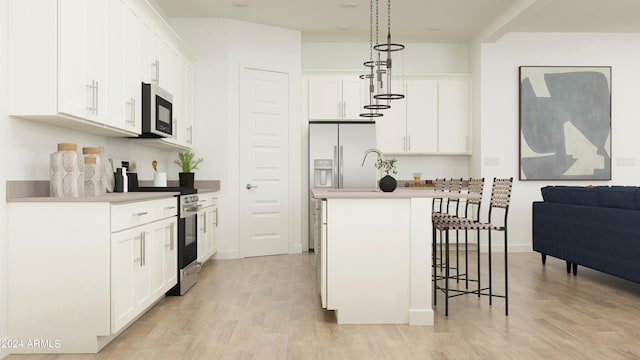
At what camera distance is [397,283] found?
3.90 metres

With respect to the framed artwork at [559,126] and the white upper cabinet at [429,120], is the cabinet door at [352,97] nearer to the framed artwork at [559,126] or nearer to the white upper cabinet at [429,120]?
the white upper cabinet at [429,120]

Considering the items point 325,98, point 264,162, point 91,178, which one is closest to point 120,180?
point 91,178

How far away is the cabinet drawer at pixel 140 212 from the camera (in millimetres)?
3287

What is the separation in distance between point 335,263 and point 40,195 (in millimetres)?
1991

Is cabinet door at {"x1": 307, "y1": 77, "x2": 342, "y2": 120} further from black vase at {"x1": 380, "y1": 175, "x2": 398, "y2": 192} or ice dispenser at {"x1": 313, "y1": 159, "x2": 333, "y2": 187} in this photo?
black vase at {"x1": 380, "y1": 175, "x2": 398, "y2": 192}

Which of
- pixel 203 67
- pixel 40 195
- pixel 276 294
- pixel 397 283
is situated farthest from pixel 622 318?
pixel 203 67

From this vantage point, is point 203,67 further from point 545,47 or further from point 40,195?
point 545,47

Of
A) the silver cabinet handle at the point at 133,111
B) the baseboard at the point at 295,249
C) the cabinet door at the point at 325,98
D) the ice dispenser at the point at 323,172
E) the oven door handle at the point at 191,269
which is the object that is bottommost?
the baseboard at the point at 295,249

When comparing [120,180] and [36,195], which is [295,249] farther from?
[36,195]

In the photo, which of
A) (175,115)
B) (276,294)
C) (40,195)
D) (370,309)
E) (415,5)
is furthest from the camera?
(415,5)

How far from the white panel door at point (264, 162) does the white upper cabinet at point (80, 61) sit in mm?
2305

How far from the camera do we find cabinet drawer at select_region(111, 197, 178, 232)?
10.8 feet

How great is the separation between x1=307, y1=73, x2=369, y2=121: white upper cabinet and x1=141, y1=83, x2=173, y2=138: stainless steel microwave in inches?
113

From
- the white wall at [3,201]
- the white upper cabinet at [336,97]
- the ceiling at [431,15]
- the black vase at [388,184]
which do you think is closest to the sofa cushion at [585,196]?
the ceiling at [431,15]
